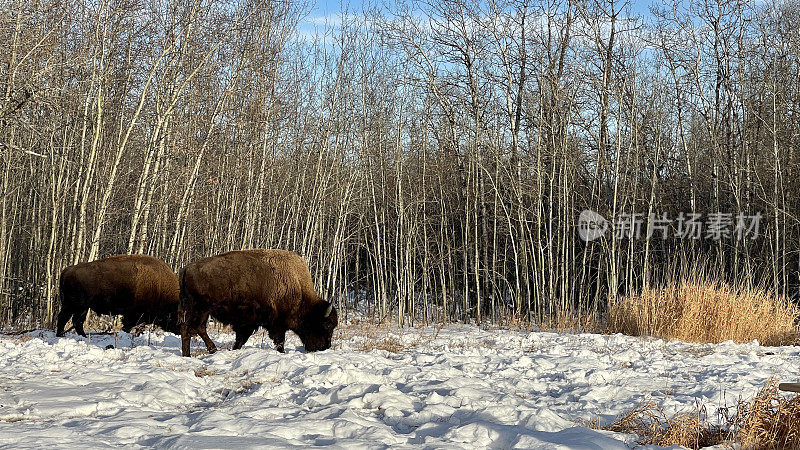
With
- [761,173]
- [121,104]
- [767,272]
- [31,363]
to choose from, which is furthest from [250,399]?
[761,173]

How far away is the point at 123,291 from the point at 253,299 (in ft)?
8.30

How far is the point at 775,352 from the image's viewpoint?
871 centimetres

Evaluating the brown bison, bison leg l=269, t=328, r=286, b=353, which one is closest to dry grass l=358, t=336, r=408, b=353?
bison leg l=269, t=328, r=286, b=353

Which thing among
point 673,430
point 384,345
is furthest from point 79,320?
point 673,430

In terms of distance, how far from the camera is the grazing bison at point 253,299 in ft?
26.2

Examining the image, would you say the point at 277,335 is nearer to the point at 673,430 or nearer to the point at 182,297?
the point at 182,297

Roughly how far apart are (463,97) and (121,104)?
6.90 meters

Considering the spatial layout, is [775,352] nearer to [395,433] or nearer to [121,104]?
[395,433]

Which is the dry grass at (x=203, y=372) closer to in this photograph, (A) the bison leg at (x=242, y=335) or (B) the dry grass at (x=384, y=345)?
(A) the bison leg at (x=242, y=335)

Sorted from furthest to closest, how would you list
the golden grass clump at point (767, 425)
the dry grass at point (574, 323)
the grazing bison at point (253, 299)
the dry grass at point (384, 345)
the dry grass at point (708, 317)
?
the dry grass at point (574, 323)
the dry grass at point (708, 317)
the dry grass at point (384, 345)
the grazing bison at point (253, 299)
the golden grass clump at point (767, 425)

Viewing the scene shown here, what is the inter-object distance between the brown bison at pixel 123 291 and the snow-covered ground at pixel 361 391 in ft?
2.19

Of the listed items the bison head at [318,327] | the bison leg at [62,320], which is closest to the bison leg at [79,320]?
the bison leg at [62,320]

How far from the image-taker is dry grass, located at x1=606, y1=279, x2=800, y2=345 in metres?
10.2

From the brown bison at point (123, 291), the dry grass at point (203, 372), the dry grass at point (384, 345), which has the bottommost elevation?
the dry grass at point (384, 345)
